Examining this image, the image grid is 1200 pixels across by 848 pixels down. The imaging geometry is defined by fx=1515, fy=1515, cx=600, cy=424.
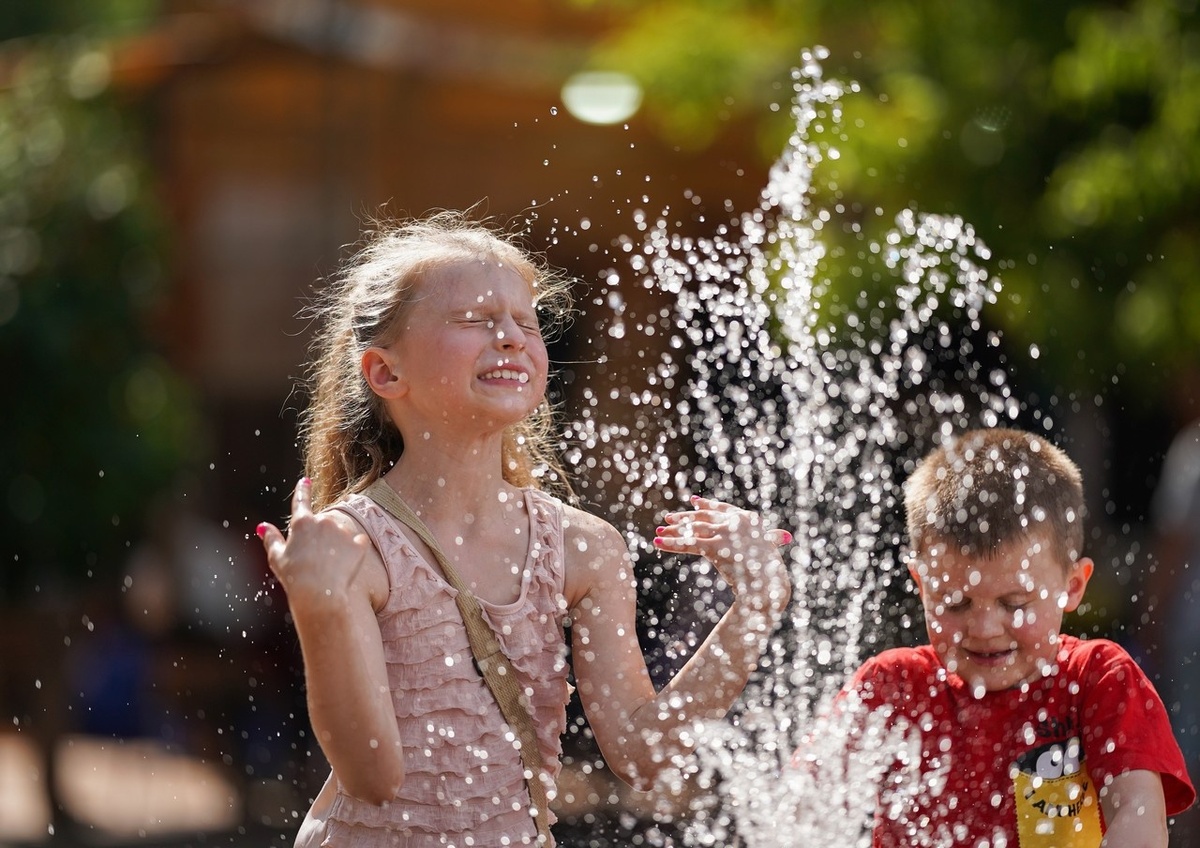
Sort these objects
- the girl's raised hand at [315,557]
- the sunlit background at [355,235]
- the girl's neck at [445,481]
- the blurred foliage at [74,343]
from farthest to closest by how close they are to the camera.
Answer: the blurred foliage at [74,343], the sunlit background at [355,235], the girl's neck at [445,481], the girl's raised hand at [315,557]

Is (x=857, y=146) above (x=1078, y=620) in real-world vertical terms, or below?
above

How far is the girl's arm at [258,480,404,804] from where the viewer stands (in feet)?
6.20

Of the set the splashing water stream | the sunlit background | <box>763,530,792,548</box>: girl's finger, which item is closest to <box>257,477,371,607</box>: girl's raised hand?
<box>763,530,792,548</box>: girl's finger

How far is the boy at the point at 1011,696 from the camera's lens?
7.27 feet

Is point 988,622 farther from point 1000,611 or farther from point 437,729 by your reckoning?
point 437,729

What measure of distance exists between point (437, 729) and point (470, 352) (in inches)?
21.4

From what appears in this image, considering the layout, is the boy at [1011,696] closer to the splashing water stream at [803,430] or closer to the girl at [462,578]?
the splashing water stream at [803,430]

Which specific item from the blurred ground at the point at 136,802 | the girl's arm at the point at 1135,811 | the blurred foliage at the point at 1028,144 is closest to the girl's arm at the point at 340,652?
the girl's arm at the point at 1135,811

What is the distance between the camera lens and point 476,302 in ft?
7.42

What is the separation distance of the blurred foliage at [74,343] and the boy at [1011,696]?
676 cm

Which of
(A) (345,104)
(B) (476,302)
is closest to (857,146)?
(B) (476,302)

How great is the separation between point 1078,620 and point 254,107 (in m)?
7.75

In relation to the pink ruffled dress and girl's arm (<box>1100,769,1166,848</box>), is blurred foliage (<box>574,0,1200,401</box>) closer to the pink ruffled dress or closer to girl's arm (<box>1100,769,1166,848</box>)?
girl's arm (<box>1100,769,1166,848</box>)

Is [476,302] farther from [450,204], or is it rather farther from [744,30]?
[450,204]
